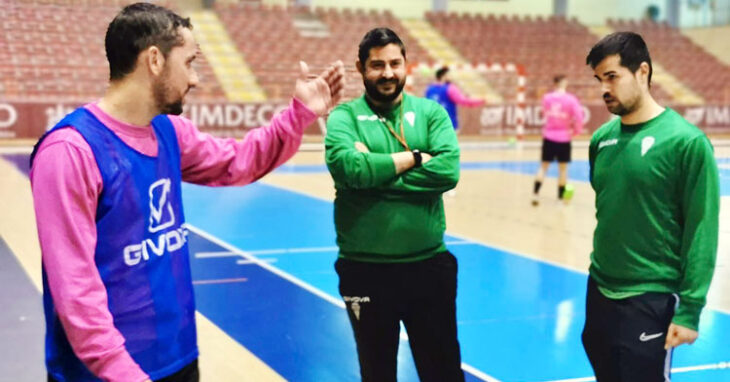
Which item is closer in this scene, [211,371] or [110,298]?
[110,298]

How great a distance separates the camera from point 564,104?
42.7 ft

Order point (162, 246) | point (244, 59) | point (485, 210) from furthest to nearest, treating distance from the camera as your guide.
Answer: point (244, 59), point (485, 210), point (162, 246)

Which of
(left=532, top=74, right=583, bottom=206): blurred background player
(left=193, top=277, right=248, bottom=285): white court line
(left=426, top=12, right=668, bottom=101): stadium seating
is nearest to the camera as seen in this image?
(left=193, top=277, right=248, bottom=285): white court line

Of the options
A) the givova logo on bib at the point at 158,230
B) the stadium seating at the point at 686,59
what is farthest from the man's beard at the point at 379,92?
the stadium seating at the point at 686,59

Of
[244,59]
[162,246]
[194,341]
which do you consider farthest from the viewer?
[244,59]

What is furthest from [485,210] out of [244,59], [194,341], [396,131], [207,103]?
[244,59]

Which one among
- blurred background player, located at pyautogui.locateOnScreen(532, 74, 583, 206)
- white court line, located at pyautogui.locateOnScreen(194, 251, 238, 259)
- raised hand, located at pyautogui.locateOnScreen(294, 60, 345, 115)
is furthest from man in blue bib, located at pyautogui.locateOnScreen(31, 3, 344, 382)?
blurred background player, located at pyautogui.locateOnScreen(532, 74, 583, 206)

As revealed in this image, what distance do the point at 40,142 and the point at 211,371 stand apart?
3542 millimetres

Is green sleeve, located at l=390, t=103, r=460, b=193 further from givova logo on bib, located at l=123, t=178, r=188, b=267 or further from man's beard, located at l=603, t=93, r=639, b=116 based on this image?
givova logo on bib, located at l=123, t=178, r=188, b=267

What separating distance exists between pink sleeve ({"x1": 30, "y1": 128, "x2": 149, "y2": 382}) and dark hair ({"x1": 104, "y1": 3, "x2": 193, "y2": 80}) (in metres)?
0.30

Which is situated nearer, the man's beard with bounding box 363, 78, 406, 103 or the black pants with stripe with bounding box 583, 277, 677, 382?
the black pants with stripe with bounding box 583, 277, 677, 382

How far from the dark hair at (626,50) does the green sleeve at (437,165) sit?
0.80 m

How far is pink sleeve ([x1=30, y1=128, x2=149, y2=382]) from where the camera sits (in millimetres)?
2162

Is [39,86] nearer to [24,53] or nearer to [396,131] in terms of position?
[24,53]
